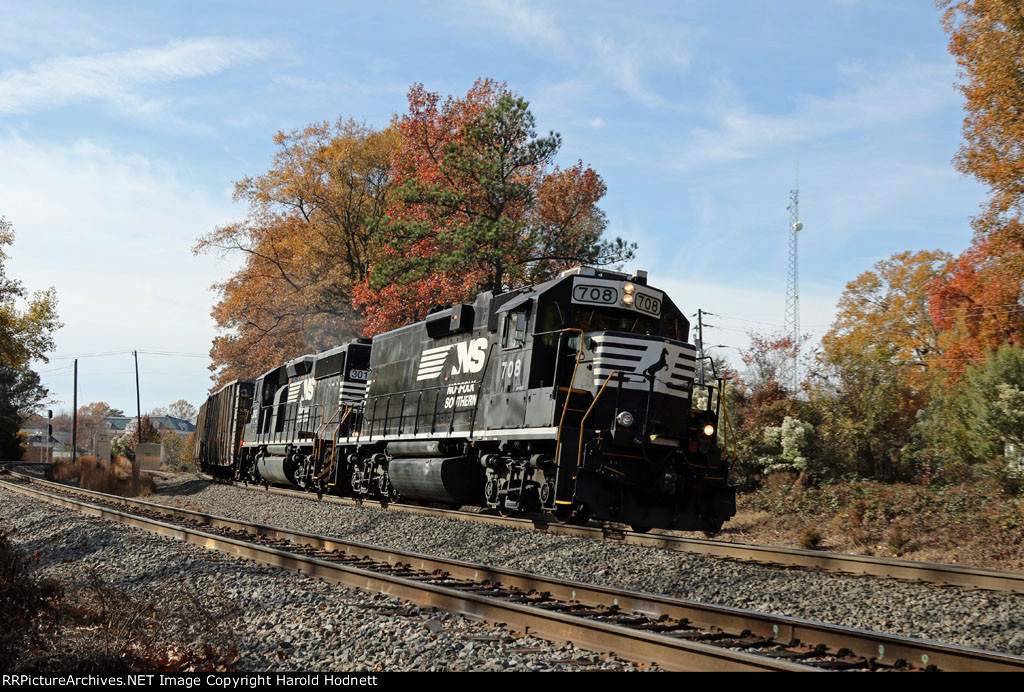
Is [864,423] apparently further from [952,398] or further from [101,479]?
[101,479]

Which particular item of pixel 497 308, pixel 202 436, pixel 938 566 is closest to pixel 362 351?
pixel 497 308

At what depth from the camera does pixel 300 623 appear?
6.59 metres

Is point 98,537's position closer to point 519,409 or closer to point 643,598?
point 519,409

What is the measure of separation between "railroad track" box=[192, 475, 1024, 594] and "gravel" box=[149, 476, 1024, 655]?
0.45 meters

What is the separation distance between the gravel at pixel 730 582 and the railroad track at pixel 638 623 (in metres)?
1.16

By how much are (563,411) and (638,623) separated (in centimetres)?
449

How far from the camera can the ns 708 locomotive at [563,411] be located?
11.0 metres

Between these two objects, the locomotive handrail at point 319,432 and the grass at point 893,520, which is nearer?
the grass at point 893,520

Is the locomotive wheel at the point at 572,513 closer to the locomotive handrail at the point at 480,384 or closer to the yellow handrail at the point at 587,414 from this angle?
the yellow handrail at the point at 587,414

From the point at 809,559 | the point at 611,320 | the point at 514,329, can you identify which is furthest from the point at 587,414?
the point at 809,559

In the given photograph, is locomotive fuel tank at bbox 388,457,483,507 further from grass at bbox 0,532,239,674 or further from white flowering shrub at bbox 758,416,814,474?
white flowering shrub at bbox 758,416,814,474

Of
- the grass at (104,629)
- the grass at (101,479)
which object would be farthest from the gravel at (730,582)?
the grass at (101,479)

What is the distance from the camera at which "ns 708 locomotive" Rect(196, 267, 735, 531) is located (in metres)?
11.0

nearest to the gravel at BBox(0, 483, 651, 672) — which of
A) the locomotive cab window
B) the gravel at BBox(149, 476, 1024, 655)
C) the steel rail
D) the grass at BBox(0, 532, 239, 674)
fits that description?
the grass at BBox(0, 532, 239, 674)
